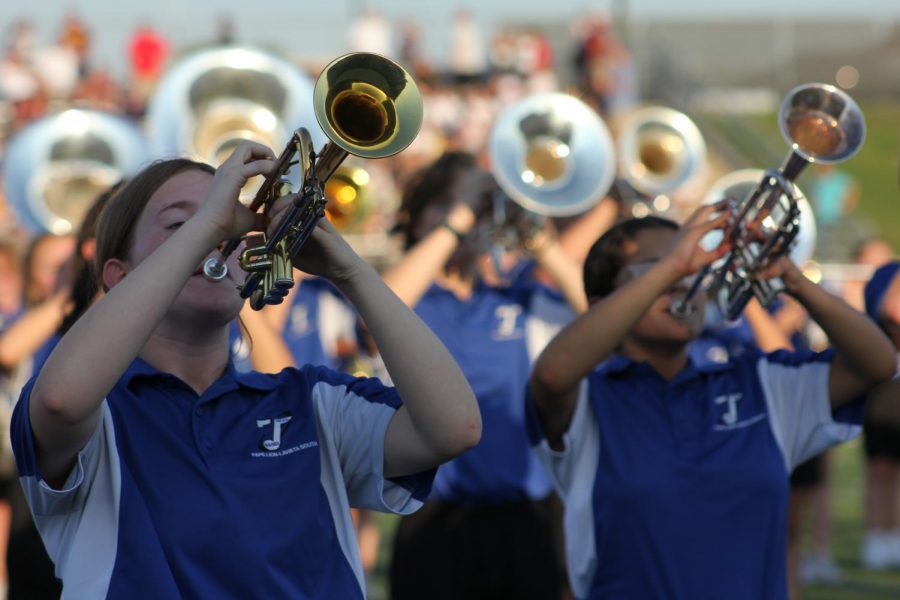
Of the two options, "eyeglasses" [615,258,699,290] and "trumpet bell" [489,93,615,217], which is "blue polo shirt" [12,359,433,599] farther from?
"trumpet bell" [489,93,615,217]

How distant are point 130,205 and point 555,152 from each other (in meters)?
3.48

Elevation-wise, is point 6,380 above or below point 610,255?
below

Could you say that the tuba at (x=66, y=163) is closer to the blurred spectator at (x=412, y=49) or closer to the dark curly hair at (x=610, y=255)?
the dark curly hair at (x=610, y=255)

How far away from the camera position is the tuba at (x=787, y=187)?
3203mm

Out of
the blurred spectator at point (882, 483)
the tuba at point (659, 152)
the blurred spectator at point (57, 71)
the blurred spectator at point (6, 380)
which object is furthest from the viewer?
the blurred spectator at point (57, 71)

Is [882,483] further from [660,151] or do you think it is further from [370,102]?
[370,102]

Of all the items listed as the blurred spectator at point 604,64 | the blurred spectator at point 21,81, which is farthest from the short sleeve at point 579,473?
the blurred spectator at point 604,64

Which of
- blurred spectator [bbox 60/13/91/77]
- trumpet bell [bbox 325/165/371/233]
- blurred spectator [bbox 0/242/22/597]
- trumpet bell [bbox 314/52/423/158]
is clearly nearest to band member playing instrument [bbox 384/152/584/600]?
trumpet bell [bbox 325/165/371/233]

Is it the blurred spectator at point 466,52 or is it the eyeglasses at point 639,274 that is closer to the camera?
the eyeglasses at point 639,274

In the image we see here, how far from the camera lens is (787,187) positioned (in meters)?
3.21

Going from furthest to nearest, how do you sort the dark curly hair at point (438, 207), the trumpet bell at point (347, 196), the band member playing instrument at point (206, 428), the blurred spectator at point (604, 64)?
the blurred spectator at point (604, 64)
the trumpet bell at point (347, 196)
the dark curly hair at point (438, 207)
the band member playing instrument at point (206, 428)

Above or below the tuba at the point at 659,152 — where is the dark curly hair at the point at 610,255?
above

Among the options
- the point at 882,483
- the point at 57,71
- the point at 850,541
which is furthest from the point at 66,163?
the point at 57,71

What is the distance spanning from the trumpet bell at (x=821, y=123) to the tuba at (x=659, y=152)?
4.04 m
